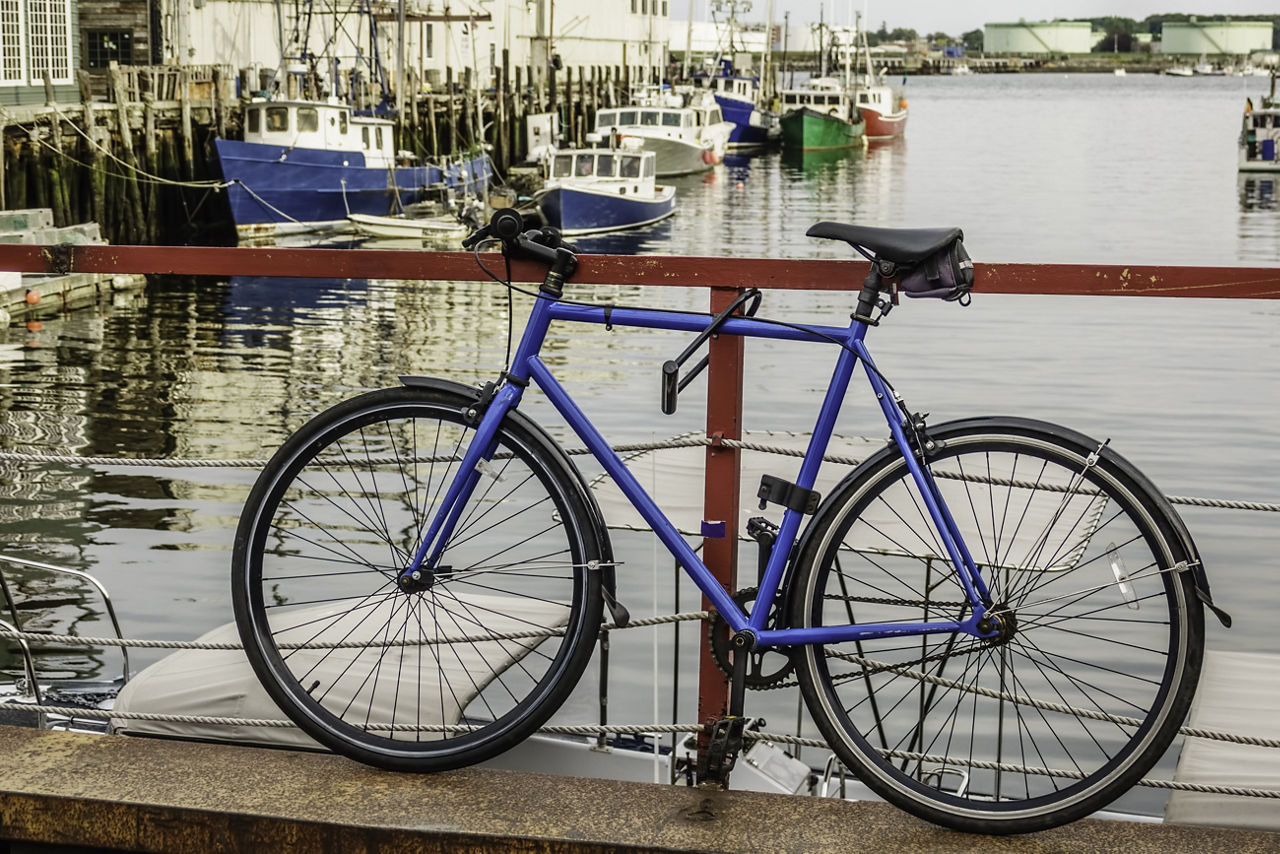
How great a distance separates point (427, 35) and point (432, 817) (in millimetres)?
51122

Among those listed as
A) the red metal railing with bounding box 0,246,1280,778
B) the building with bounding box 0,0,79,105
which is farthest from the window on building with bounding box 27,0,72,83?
the red metal railing with bounding box 0,246,1280,778

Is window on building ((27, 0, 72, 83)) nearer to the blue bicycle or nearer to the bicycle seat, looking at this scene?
the blue bicycle

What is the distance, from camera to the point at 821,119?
2635 inches

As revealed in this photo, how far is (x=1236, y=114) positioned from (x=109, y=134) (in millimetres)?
92376

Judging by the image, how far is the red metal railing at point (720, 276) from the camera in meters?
3.01

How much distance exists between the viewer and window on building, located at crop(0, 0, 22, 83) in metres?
28.5

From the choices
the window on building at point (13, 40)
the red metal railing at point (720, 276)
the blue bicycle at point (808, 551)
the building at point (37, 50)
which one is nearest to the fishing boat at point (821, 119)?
the building at point (37, 50)

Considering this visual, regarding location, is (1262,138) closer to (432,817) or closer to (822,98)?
(822,98)

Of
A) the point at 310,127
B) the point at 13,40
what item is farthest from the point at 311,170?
the point at 13,40

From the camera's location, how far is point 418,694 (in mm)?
3309

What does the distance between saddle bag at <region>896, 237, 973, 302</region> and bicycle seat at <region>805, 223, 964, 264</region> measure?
0.02 m

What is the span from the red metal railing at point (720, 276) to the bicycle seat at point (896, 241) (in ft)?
0.38

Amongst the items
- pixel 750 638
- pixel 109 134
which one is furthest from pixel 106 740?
pixel 109 134

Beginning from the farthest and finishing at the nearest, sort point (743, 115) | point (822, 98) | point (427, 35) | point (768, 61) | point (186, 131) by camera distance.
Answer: point (768, 61) < point (822, 98) < point (743, 115) < point (427, 35) < point (186, 131)
